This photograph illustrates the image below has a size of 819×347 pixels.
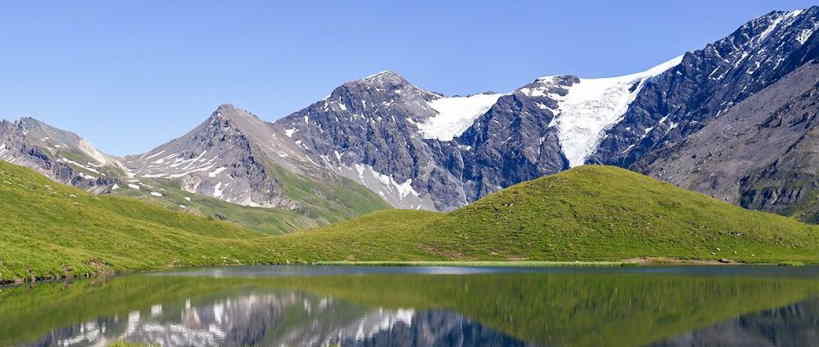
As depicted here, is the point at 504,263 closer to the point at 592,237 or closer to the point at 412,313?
the point at 592,237

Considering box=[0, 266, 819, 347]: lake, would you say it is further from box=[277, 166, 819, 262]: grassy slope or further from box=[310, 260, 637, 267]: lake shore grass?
box=[277, 166, 819, 262]: grassy slope

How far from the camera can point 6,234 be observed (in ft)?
389

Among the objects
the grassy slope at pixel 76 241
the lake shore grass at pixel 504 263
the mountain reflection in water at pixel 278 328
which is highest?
the grassy slope at pixel 76 241

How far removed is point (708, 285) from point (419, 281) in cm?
3591

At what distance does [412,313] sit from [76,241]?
9510 centimetres

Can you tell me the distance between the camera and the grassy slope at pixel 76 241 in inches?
4343

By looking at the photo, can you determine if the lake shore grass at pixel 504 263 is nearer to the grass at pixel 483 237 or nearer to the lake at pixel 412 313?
the grass at pixel 483 237

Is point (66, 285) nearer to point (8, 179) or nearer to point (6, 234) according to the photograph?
point (6, 234)

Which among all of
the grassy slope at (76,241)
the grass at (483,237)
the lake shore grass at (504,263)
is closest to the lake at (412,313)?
the grassy slope at (76,241)

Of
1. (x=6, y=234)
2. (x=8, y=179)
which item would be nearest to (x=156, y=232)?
(x=8, y=179)

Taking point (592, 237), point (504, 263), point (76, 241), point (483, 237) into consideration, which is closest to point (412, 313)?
point (504, 263)

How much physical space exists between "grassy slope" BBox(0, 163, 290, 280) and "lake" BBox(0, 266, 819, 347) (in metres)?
20.3

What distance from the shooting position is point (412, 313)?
63250mm

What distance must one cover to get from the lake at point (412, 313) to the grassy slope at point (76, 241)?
2031cm
